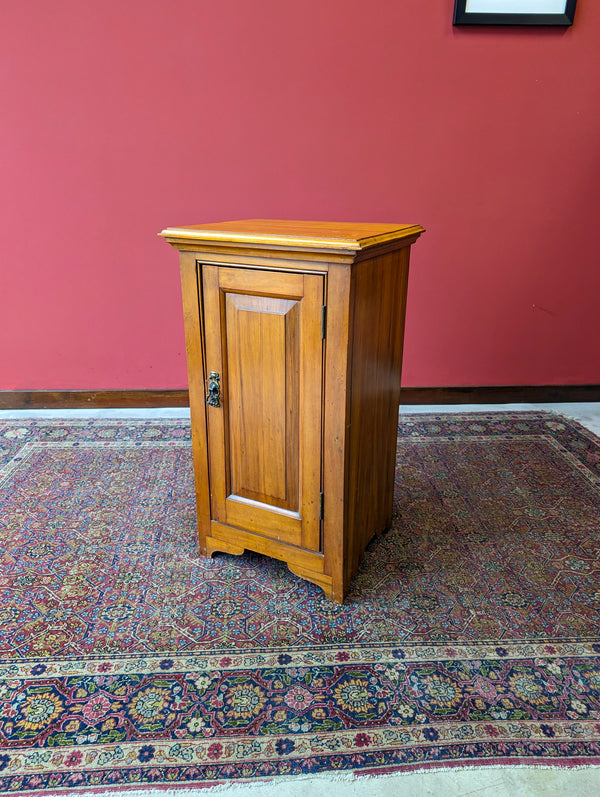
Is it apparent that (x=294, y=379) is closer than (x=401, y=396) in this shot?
Yes

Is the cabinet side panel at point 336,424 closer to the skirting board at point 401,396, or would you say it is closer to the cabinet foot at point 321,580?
the cabinet foot at point 321,580

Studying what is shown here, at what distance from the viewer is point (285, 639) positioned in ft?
5.47

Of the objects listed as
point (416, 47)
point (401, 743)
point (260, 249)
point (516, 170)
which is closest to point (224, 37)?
point (416, 47)

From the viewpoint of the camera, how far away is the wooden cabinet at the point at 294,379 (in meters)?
1.57

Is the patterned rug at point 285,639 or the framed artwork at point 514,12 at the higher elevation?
the framed artwork at point 514,12

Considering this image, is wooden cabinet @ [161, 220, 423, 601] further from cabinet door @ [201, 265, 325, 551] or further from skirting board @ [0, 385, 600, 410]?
skirting board @ [0, 385, 600, 410]

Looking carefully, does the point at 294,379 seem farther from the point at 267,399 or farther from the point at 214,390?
the point at 214,390

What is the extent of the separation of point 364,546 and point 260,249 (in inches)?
40.7

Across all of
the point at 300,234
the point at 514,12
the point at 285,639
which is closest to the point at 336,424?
the point at 300,234

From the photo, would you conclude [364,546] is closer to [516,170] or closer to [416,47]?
[516,170]

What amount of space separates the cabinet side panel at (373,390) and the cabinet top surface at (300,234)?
2.9 inches

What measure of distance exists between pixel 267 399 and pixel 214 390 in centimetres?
18

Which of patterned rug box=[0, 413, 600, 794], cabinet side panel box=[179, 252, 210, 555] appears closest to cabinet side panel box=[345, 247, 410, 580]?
patterned rug box=[0, 413, 600, 794]

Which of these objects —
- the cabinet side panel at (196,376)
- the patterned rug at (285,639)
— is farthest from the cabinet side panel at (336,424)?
the cabinet side panel at (196,376)
